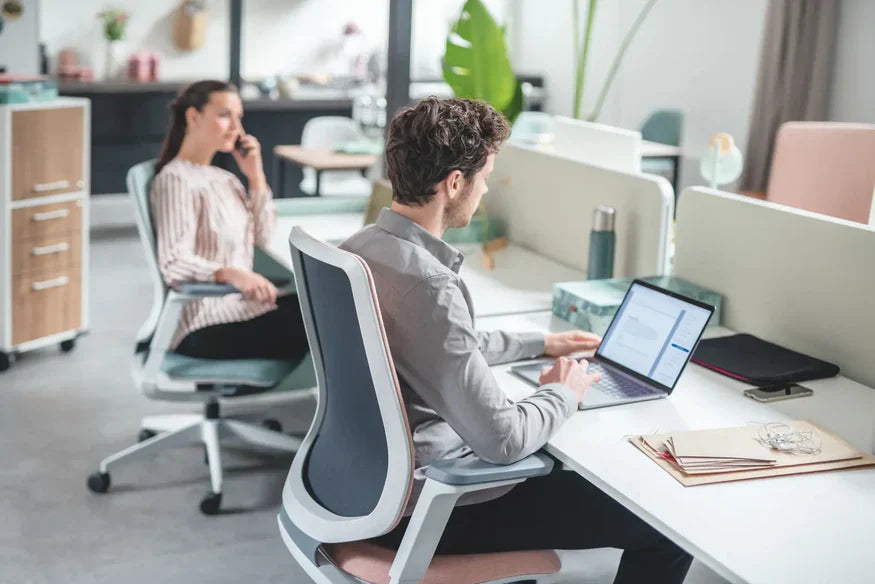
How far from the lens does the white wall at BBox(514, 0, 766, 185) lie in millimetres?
6652

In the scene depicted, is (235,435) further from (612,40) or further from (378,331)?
(612,40)

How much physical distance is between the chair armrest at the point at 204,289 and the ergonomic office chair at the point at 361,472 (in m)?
0.98

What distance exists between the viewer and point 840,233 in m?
2.24

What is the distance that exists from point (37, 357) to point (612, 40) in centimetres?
497

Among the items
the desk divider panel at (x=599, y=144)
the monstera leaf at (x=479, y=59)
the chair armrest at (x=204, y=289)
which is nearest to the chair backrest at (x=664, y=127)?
the monstera leaf at (x=479, y=59)

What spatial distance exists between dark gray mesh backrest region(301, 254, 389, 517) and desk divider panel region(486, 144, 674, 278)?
3.99ft

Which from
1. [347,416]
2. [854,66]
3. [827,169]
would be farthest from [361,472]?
[854,66]

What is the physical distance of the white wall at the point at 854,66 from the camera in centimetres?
581

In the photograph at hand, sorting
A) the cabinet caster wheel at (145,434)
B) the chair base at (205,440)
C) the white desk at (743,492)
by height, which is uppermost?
the white desk at (743,492)

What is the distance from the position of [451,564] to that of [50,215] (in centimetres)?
289

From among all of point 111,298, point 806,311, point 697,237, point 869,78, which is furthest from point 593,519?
point 869,78

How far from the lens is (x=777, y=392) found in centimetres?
216

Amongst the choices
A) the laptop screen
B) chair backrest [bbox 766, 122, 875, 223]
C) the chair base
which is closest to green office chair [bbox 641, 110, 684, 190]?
chair backrest [bbox 766, 122, 875, 223]

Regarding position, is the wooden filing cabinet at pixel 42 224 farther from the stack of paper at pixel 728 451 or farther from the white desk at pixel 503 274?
the stack of paper at pixel 728 451
